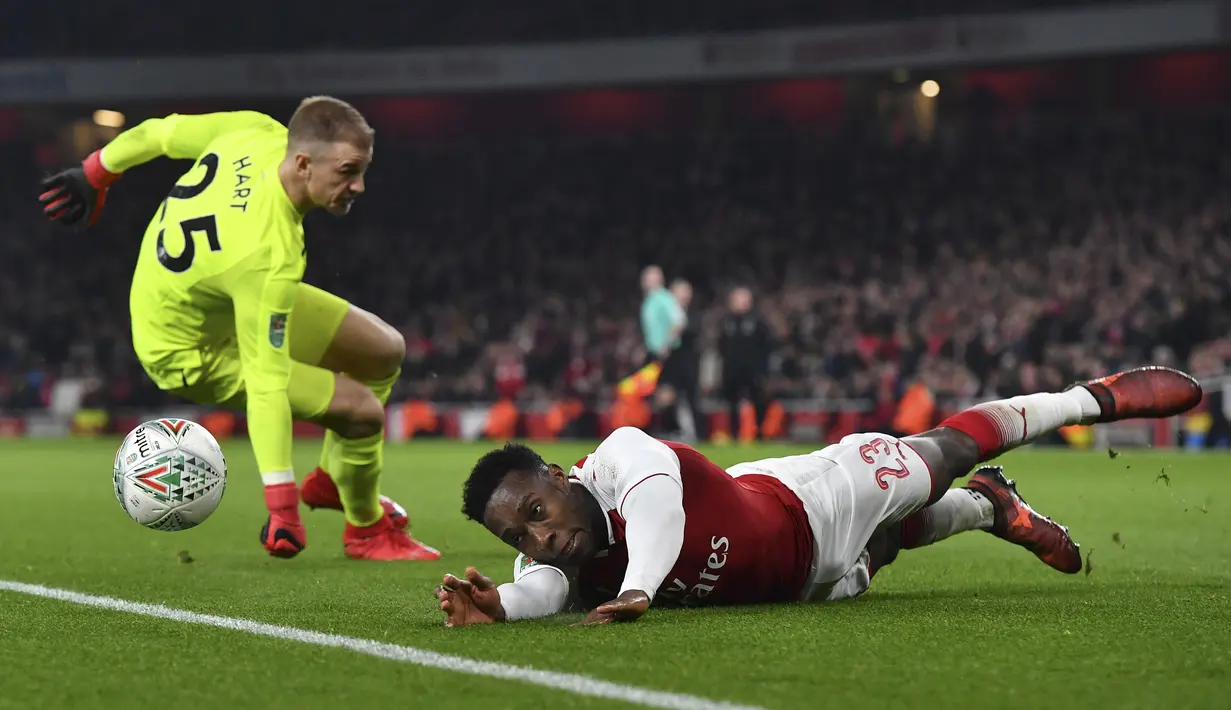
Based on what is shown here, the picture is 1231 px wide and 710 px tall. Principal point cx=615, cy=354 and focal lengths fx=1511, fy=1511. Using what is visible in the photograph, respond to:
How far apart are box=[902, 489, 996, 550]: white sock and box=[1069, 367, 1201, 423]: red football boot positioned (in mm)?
498

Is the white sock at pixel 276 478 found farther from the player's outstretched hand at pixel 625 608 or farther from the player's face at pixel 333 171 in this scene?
the player's outstretched hand at pixel 625 608

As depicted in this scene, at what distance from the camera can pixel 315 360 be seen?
235 inches

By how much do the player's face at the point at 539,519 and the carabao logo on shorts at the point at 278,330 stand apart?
164cm

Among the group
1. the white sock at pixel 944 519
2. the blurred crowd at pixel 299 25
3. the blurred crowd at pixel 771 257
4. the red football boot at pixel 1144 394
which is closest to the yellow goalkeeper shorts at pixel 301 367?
the white sock at pixel 944 519

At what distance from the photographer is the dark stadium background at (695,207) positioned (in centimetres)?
1908

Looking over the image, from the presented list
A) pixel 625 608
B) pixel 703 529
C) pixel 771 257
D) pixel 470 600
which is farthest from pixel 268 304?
pixel 771 257

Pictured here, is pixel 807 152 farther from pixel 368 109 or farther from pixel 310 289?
pixel 310 289

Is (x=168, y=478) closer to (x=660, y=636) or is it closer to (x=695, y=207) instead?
(x=660, y=636)

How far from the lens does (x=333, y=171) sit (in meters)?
5.41

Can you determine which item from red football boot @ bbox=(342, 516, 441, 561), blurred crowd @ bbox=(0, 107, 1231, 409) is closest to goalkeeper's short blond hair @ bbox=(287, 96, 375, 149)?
red football boot @ bbox=(342, 516, 441, 561)

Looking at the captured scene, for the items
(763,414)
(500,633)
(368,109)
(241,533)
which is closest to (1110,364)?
(763,414)

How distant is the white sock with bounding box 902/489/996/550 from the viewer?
4730 mm

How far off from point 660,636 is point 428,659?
0.59 m

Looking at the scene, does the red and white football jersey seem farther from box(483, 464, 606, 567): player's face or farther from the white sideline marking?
the white sideline marking
